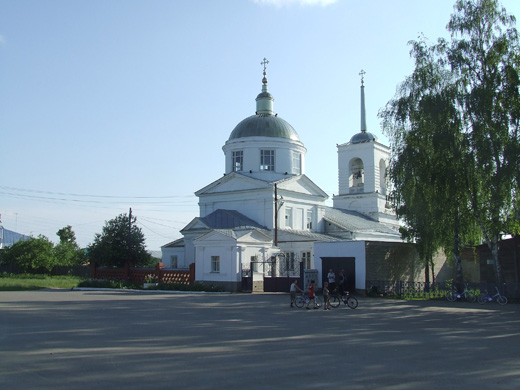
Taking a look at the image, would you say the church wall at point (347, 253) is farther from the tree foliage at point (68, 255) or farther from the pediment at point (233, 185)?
the tree foliage at point (68, 255)

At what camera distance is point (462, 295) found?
82.7 ft

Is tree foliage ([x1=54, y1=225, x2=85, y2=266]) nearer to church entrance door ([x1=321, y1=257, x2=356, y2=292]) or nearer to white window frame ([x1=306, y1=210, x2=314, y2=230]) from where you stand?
white window frame ([x1=306, y1=210, x2=314, y2=230])

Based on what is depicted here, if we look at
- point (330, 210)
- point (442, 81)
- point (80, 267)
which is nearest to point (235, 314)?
point (442, 81)

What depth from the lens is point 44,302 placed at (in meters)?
23.1

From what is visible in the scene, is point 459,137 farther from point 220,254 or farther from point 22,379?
point 22,379

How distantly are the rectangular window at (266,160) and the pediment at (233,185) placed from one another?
2.55m

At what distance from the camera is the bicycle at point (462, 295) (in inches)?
981

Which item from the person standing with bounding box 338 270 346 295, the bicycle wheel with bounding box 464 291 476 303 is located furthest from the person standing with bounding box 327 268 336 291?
the bicycle wheel with bounding box 464 291 476 303

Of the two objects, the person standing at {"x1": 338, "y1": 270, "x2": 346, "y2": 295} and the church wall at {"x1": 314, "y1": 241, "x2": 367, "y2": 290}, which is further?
the church wall at {"x1": 314, "y1": 241, "x2": 367, "y2": 290}

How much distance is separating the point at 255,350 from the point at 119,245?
1297 inches

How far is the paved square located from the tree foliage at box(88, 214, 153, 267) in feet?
73.8

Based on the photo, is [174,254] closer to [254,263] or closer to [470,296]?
[254,263]

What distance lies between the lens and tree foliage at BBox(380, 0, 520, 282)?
24500 millimetres

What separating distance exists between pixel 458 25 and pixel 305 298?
15901 millimetres
